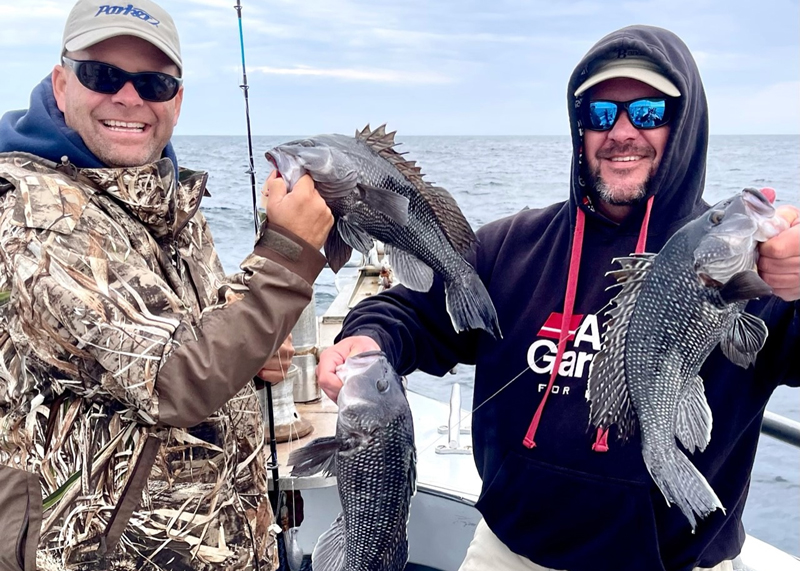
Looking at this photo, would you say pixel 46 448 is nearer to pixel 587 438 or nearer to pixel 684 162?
pixel 587 438

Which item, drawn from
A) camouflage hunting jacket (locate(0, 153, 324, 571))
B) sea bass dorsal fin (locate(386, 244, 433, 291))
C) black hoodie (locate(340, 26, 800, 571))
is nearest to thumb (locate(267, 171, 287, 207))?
camouflage hunting jacket (locate(0, 153, 324, 571))

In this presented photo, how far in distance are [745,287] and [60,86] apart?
99.5 inches

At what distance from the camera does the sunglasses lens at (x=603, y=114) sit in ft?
8.59

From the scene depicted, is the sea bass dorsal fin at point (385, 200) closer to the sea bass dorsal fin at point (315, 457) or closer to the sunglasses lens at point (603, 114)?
the sea bass dorsal fin at point (315, 457)

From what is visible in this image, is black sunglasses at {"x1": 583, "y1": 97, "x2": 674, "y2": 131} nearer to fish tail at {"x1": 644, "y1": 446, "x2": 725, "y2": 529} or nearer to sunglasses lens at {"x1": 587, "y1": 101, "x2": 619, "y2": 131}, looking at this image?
sunglasses lens at {"x1": 587, "y1": 101, "x2": 619, "y2": 131}

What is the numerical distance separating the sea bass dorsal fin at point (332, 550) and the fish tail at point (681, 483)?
3.44 ft

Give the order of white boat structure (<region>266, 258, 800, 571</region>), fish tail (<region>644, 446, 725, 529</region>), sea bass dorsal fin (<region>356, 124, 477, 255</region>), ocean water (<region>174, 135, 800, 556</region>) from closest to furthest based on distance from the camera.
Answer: fish tail (<region>644, 446, 725, 529</region>) < sea bass dorsal fin (<region>356, 124, 477, 255</region>) < white boat structure (<region>266, 258, 800, 571</region>) < ocean water (<region>174, 135, 800, 556</region>)

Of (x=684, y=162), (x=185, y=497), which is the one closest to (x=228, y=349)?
(x=185, y=497)

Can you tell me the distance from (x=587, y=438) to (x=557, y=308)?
0.49m

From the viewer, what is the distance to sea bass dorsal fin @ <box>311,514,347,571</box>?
8.11 ft

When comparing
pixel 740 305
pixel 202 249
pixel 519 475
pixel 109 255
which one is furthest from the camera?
pixel 202 249

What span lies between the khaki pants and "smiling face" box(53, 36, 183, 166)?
2014 millimetres

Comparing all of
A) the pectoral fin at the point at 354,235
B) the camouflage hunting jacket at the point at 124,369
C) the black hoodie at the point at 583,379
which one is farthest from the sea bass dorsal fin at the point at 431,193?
the black hoodie at the point at 583,379

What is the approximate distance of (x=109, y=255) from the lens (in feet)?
7.68
